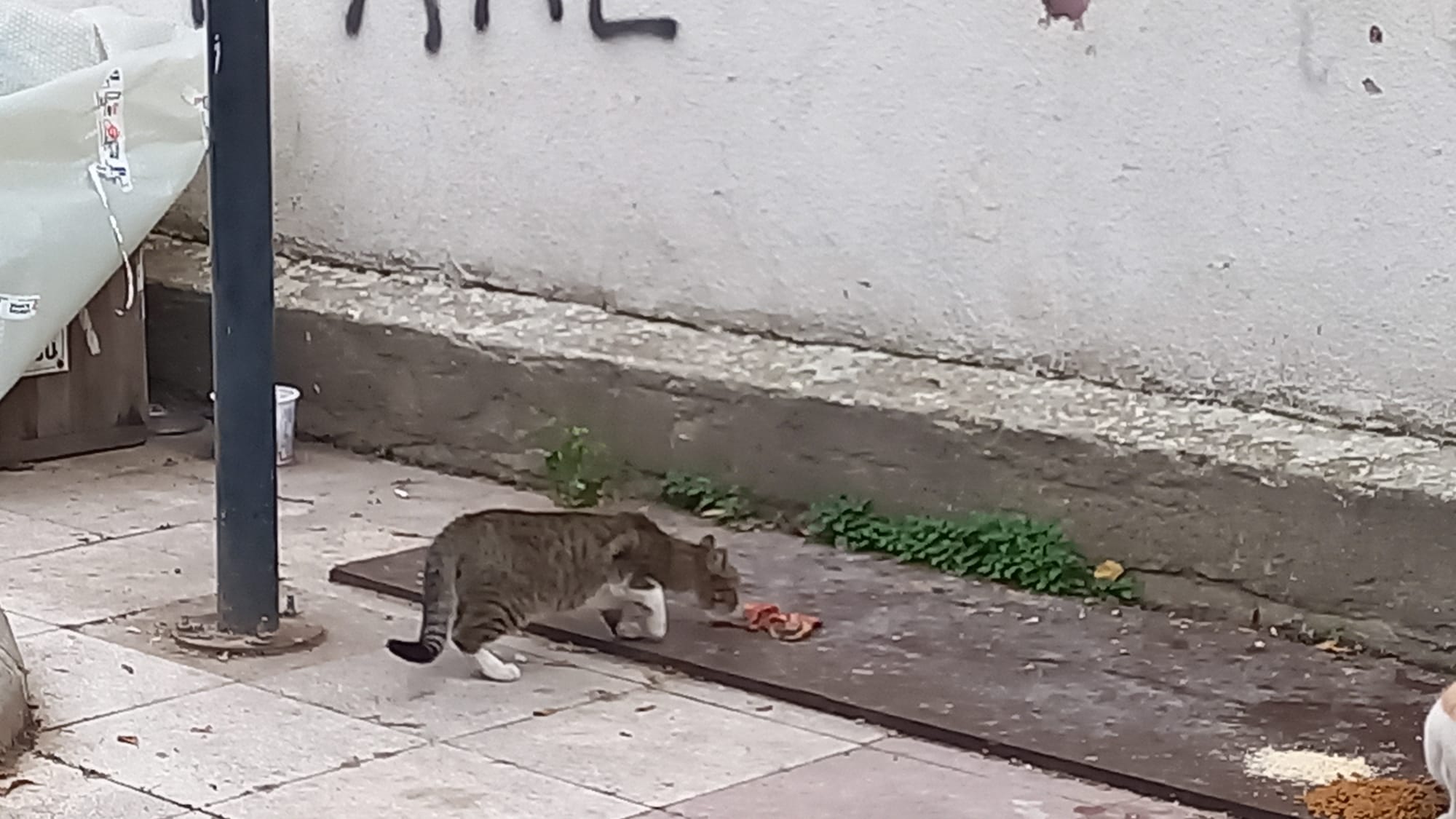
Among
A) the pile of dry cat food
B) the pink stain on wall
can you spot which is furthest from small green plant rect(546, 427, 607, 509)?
the pile of dry cat food

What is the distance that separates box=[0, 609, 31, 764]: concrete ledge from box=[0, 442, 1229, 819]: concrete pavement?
0.05 m

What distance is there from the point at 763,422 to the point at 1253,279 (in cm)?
147

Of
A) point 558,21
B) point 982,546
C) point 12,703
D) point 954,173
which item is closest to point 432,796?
point 12,703

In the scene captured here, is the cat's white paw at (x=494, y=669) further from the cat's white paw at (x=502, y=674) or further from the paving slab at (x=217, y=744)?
the paving slab at (x=217, y=744)

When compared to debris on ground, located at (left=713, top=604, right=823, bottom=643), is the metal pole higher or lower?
higher

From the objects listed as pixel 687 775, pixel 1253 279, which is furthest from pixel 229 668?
pixel 1253 279

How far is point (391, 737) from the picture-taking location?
4465mm

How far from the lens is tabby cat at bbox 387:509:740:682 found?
4.72 m

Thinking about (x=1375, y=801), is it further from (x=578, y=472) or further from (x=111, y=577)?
(x=111, y=577)

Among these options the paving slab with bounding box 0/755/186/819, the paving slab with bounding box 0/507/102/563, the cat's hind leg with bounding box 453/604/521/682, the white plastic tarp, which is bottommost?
the paving slab with bounding box 0/755/186/819

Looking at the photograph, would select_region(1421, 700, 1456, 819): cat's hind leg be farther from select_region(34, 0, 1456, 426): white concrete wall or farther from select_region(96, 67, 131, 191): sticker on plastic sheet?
select_region(96, 67, 131, 191): sticker on plastic sheet

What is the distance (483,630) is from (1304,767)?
5.78 feet

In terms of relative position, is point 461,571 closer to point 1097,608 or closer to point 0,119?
point 1097,608

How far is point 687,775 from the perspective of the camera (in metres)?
4.28
